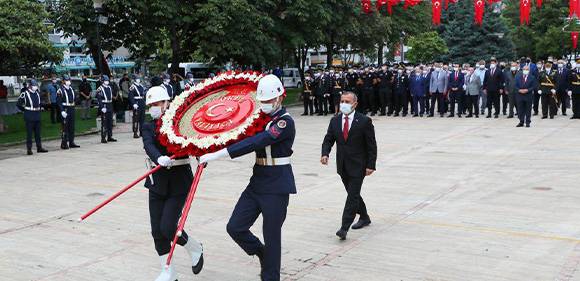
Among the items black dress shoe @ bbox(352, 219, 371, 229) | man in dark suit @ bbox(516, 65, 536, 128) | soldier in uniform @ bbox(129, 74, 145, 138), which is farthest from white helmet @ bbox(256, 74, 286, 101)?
man in dark suit @ bbox(516, 65, 536, 128)

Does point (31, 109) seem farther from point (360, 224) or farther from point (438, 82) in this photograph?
point (438, 82)

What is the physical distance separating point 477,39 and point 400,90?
2458 centimetres

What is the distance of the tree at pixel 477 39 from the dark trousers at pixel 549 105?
24.7 m

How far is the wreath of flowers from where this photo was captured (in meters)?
5.57

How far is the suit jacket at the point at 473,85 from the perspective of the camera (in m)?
21.4

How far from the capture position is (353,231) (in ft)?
26.5

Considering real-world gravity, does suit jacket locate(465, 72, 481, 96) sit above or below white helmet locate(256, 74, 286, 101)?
below

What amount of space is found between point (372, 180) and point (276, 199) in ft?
19.7

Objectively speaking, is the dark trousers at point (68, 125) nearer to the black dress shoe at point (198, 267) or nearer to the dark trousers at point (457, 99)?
the black dress shoe at point (198, 267)

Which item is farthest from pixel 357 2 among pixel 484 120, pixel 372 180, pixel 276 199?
pixel 276 199

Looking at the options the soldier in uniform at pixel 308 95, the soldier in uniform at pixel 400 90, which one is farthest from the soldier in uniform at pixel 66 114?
the soldier in uniform at pixel 400 90

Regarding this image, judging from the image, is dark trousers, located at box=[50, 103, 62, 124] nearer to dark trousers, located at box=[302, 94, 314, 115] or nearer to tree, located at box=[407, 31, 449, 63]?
dark trousers, located at box=[302, 94, 314, 115]

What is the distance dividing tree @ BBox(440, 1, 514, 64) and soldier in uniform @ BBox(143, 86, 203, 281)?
41741 mm

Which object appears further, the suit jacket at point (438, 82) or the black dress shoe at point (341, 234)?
the suit jacket at point (438, 82)
